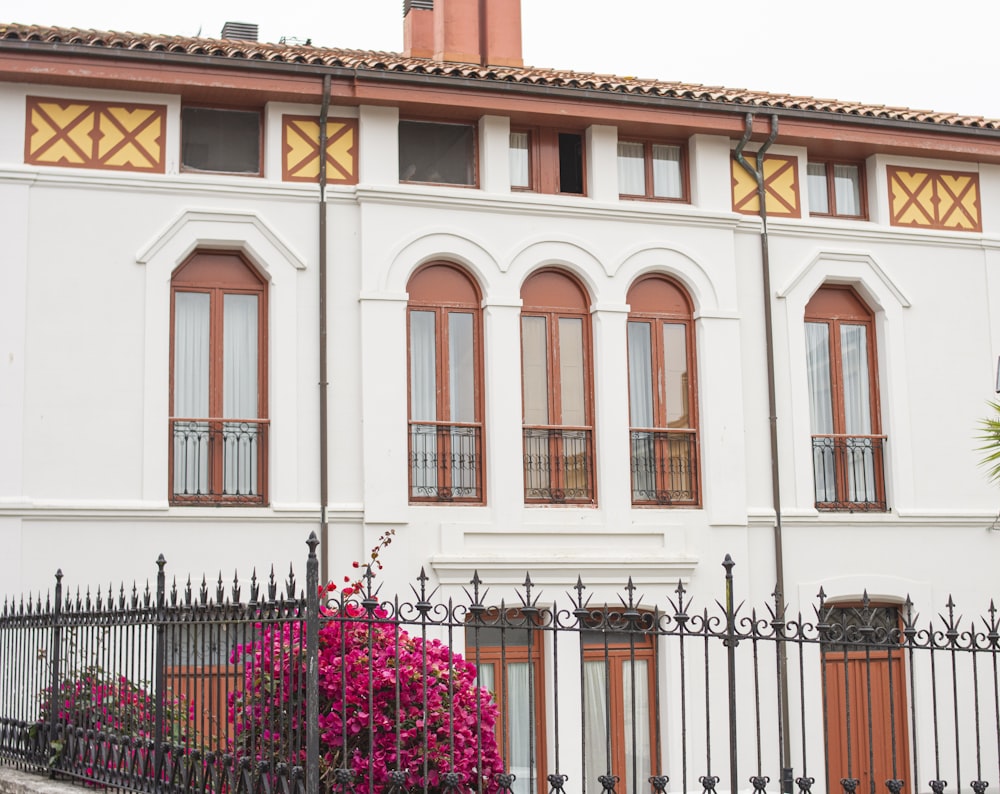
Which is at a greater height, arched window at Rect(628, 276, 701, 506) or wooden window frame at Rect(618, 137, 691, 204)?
wooden window frame at Rect(618, 137, 691, 204)

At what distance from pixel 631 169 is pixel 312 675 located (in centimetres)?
1137

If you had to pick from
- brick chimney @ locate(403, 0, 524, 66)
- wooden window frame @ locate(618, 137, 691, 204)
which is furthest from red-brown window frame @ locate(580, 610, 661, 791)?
brick chimney @ locate(403, 0, 524, 66)

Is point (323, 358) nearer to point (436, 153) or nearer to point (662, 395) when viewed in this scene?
point (436, 153)

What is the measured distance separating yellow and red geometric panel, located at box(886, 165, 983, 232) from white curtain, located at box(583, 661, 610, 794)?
707 centimetres

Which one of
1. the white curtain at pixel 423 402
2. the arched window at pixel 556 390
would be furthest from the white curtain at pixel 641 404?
the white curtain at pixel 423 402

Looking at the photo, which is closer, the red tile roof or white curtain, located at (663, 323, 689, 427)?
the red tile roof

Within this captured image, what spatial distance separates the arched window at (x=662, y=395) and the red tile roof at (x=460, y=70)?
2.35 metres

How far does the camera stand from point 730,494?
17625mm

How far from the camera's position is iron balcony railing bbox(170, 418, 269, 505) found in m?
16.0

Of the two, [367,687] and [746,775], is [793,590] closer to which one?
[746,775]

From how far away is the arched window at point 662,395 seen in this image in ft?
58.0

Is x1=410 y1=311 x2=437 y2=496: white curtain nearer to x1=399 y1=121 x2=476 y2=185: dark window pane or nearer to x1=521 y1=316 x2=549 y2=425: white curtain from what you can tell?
x1=521 y1=316 x2=549 y2=425: white curtain

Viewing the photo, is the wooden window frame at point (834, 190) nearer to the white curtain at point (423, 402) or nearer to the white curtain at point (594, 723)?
the white curtain at point (423, 402)

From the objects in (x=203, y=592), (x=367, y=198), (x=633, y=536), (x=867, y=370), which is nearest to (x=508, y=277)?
(x=367, y=198)
